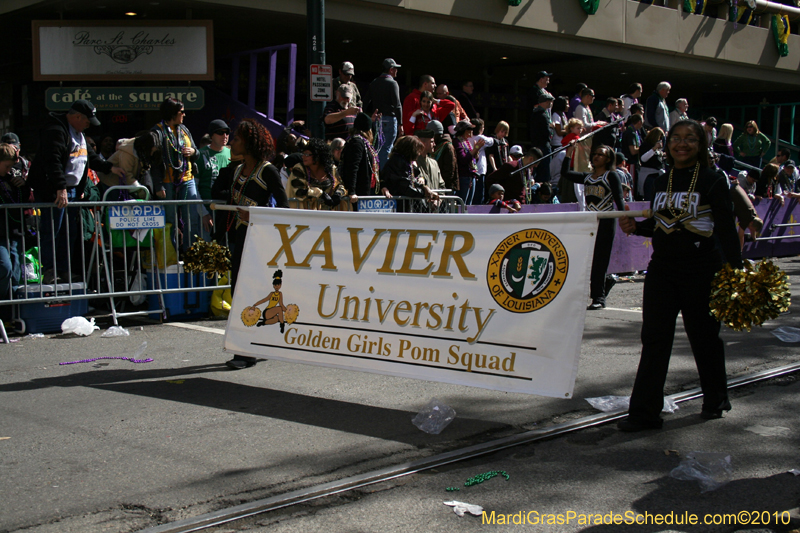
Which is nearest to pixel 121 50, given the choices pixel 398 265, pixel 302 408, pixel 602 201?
pixel 602 201

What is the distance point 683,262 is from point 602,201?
4637mm

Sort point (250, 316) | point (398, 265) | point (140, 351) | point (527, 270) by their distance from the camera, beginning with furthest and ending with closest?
point (140, 351) < point (250, 316) < point (398, 265) < point (527, 270)

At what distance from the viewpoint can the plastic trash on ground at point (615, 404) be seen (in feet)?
18.0

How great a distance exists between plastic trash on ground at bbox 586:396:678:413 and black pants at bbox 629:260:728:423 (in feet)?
1.25

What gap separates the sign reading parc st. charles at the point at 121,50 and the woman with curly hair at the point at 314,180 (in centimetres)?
699

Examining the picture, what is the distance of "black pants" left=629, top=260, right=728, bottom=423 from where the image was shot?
5035mm

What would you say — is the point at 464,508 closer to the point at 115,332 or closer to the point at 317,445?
the point at 317,445

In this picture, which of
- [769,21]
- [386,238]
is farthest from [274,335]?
[769,21]

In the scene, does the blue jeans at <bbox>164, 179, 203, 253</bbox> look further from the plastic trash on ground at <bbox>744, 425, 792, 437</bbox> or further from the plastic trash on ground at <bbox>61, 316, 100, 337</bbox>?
the plastic trash on ground at <bbox>744, 425, 792, 437</bbox>

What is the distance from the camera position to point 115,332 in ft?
27.2

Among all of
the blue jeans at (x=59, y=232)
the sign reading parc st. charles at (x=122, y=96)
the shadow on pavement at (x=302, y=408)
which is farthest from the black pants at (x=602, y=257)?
the sign reading parc st. charles at (x=122, y=96)

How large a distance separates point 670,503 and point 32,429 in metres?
3.94

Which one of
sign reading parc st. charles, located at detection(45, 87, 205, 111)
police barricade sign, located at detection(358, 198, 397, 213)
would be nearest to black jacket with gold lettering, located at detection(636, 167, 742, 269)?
police barricade sign, located at detection(358, 198, 397, 213)

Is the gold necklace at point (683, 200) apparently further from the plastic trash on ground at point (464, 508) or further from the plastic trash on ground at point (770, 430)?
the plastic trash on ground at point (464, 508)
